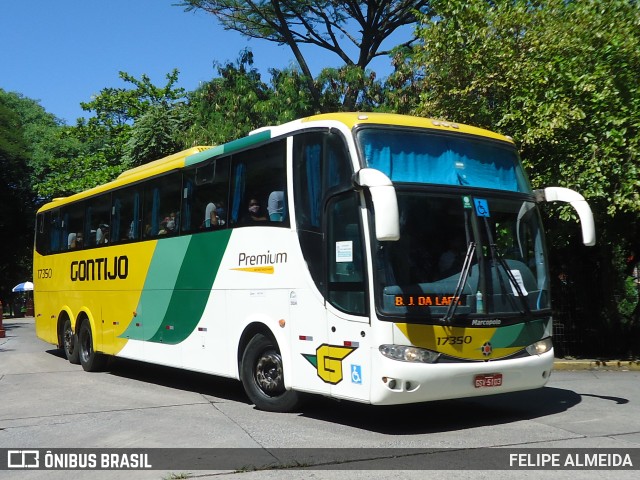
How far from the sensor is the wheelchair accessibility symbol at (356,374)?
7.86 metres

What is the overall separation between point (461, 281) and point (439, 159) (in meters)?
1.44

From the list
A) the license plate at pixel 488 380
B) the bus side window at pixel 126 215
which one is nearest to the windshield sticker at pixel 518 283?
the license plate at pixel 488 380

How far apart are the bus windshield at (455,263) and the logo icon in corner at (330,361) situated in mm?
797

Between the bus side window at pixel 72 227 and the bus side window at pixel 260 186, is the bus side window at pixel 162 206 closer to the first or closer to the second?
the bus side window at pixel 260 186

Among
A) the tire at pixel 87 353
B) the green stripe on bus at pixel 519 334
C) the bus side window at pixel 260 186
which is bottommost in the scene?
the tire at pixel 87 353

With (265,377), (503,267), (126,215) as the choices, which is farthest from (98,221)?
(503,267)

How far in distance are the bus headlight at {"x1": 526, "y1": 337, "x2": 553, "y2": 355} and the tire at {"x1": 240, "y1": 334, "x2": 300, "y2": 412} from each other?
275cm

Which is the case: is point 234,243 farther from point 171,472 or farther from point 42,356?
point 42,356

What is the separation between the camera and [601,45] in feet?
44.0

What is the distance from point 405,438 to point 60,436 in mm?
3702

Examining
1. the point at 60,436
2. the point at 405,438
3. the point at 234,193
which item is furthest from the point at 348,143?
the point at 60,436

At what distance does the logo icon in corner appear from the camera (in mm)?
8125

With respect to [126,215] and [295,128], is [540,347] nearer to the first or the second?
[295,128]

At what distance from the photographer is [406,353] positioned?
7.66 meters
